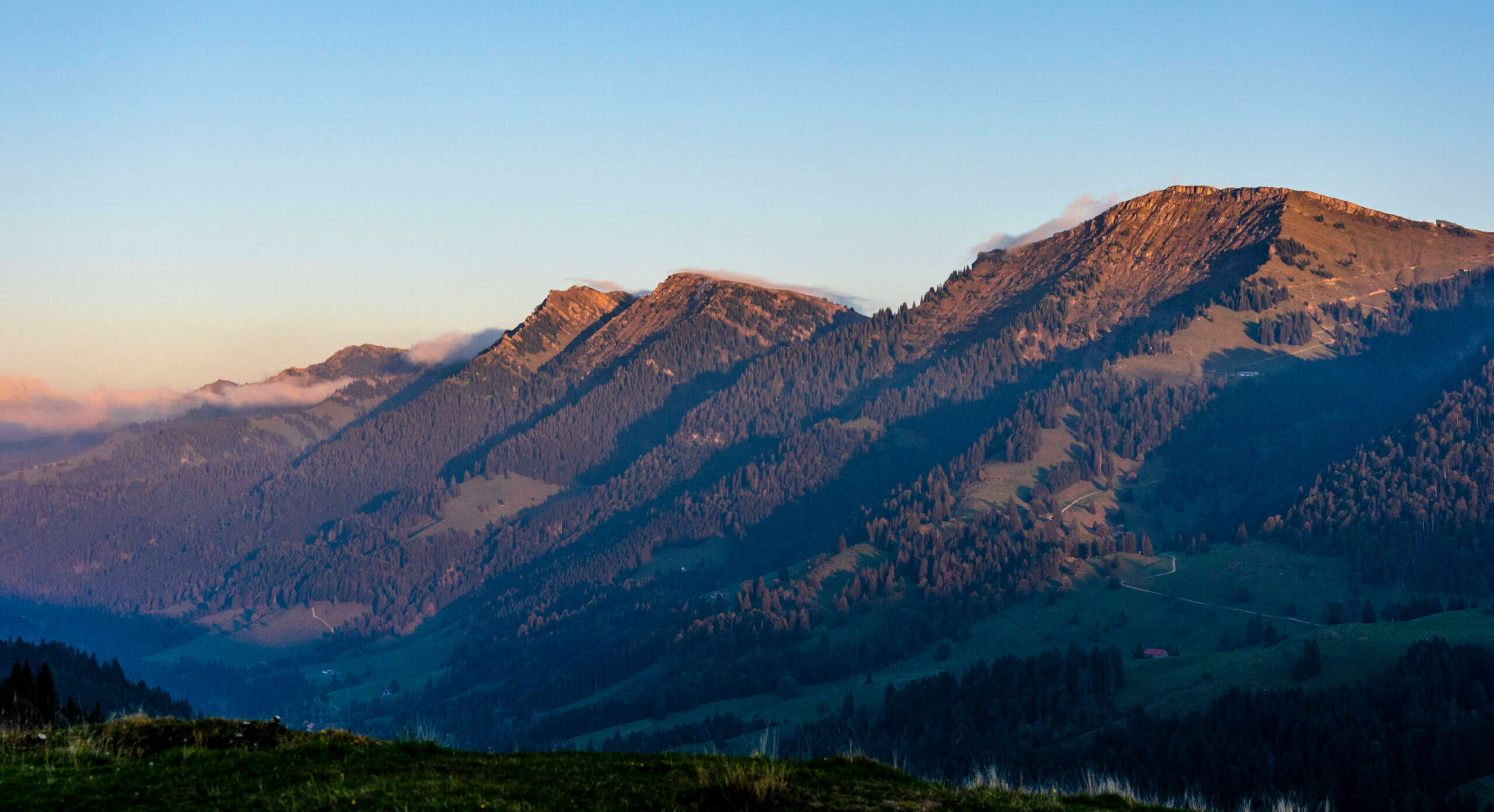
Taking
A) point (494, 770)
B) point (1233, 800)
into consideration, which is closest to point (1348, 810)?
point (1233, 800)

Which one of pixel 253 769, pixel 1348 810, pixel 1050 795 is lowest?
pixel 1348 810

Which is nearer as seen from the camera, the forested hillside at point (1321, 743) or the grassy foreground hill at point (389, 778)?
the grassy foreground hill at point (389, 778)

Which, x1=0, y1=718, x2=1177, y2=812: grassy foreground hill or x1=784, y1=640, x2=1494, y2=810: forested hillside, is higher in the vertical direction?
x1=0, y1=718, x2=1177, y2=812: grassy foreground hill

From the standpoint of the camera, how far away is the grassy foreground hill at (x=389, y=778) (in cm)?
2964

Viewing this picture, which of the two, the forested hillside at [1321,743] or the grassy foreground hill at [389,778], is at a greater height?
the grassy foreground hill at [389,778]

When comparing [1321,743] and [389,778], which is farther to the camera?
[1321,743]

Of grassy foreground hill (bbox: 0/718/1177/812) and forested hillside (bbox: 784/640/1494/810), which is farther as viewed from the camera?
forested hillside (bbox: 784/640/1494/810)

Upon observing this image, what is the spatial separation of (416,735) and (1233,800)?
132584 millimetres

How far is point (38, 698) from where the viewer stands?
57875mm

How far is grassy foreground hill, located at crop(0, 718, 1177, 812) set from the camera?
2964 cm

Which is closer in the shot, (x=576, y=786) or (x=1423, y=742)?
(x=576, y=786)

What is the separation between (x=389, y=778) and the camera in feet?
104

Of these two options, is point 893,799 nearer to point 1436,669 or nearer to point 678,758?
point 678,758

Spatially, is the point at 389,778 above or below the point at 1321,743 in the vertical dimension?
above
